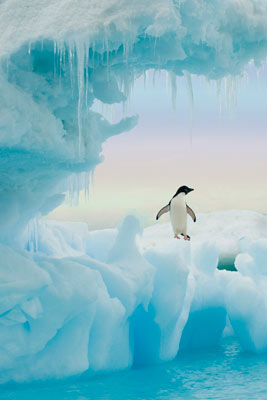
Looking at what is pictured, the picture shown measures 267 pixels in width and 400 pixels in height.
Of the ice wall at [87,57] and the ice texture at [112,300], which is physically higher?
the ice wall at [87,57]

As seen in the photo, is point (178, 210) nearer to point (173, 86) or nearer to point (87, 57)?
point (173, 86)

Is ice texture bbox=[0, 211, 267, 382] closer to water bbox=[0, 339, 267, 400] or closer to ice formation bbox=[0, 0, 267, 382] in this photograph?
ice formation bbox=[0, 0, 267, 382]

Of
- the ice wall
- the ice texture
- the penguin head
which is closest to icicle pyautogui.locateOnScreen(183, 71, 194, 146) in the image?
the ice wall

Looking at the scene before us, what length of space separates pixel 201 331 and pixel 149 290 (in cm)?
251

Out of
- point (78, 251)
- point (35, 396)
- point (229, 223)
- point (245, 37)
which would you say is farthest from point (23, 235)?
point (229, 223)

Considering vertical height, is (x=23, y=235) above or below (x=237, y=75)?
below

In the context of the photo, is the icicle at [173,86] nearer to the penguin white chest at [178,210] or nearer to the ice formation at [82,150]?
the ice formation at [82,150]

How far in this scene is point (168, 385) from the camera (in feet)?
24.9

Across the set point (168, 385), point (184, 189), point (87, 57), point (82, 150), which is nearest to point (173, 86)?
point (82, 150)

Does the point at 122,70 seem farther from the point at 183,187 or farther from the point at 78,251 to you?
the point at 183,187

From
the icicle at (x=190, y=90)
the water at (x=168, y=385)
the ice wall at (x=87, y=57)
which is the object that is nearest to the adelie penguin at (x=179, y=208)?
the water at (x=168, y=385)

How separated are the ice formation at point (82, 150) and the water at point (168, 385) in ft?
0.85

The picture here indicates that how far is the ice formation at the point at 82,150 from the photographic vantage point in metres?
6.65

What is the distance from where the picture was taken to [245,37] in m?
7.40
